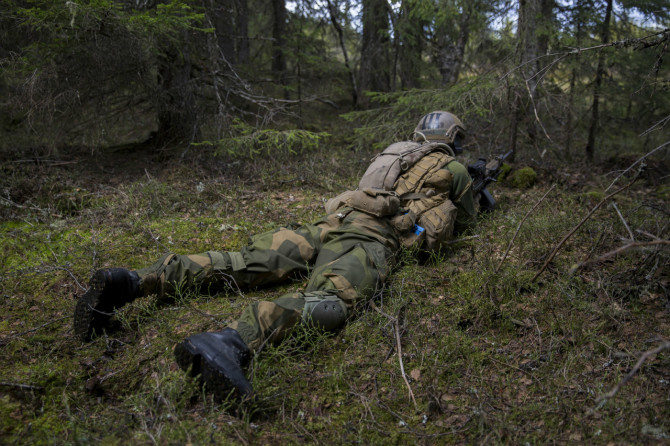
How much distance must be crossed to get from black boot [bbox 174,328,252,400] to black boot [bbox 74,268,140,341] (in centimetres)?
93

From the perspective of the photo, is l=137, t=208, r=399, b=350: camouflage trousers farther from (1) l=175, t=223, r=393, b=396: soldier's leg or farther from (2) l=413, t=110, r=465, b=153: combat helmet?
(2) l=413, t=110, r=465, b=153: combat helmet

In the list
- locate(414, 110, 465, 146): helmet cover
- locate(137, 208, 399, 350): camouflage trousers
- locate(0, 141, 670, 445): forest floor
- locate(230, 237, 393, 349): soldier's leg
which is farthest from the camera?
locate(414, 110, 465, 146): helmet cover

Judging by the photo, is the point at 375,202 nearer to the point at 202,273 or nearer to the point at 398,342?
the point at 398,342

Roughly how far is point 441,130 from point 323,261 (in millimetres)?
2480

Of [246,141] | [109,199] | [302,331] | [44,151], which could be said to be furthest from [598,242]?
[44,151]

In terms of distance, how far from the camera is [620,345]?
279cm

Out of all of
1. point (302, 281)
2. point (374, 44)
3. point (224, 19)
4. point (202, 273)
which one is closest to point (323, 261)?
point (302, 281)

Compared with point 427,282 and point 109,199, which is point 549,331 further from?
point 109,199

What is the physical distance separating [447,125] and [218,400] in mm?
4004

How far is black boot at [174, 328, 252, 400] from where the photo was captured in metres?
2.24

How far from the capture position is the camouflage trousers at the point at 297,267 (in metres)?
2.81

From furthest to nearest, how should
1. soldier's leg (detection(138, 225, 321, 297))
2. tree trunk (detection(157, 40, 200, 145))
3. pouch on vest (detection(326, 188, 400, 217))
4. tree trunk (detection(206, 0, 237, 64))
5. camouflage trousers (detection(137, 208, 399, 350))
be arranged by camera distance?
tree trunk (detection(157, 40, 200, 145)) → tree trunk (detection(206, 0, 237, 64)) → pouch on vest (detection(326, 188, 400, 217)) → soldier's leg (detection(138, 225, 321, 297)) → camouflage trousers (detection(137, 208, 399, 350))

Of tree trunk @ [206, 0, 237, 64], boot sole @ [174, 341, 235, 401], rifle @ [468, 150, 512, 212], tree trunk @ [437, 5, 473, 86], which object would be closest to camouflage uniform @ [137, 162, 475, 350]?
boot sole @ [174, 341, 235, 401]

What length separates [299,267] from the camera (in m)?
3.72
